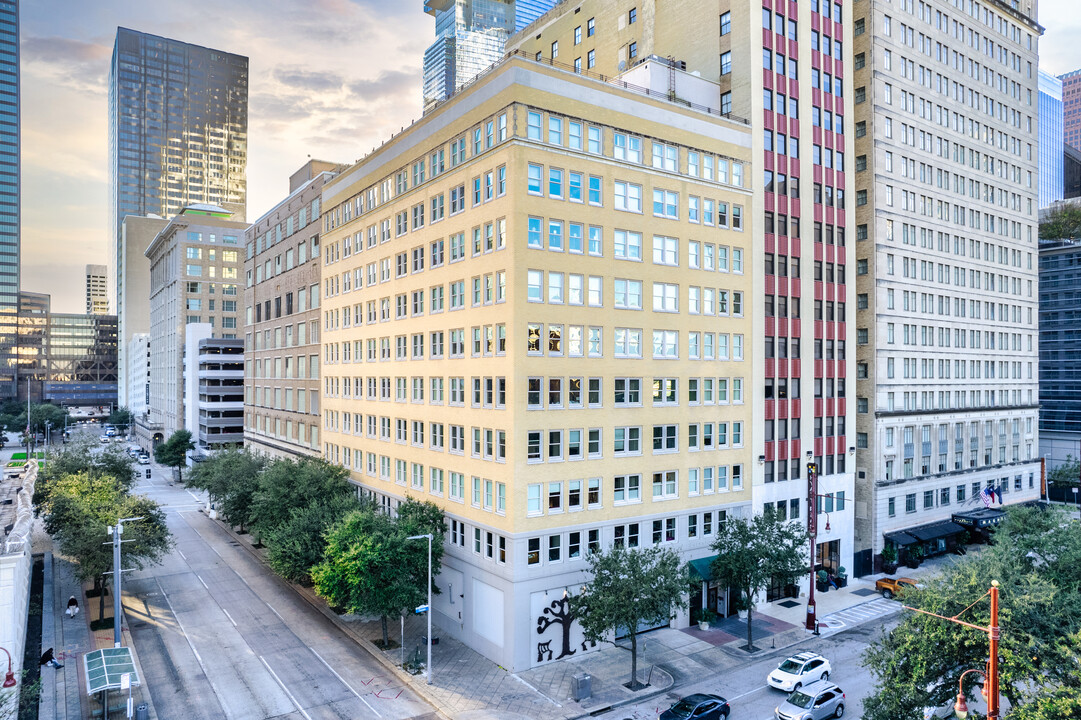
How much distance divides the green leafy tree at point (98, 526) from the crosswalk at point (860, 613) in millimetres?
45297

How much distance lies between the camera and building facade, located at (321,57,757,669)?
38875mm

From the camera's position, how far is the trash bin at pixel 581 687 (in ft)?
110

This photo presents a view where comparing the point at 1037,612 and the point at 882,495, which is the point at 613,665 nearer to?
the point at 1037,612

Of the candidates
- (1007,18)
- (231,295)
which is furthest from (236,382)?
(1007,18)

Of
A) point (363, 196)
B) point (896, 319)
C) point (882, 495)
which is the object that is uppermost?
point (363, 196)

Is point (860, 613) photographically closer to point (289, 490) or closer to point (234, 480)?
point (289, 490)

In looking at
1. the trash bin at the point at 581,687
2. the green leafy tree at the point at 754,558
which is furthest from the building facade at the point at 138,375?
the trash bin at the point at 581,687

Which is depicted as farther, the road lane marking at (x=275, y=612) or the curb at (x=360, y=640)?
the road lane marking at (x=275, y=612)

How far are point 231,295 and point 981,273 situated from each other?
12105 cm

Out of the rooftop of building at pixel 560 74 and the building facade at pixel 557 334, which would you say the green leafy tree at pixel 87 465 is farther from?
the rooftop of building at pixel 560 74

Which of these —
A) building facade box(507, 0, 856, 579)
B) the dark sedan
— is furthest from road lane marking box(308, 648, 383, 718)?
building facade box(507, 0, 856, 579)

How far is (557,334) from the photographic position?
3988 cm

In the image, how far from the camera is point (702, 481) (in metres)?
46.2

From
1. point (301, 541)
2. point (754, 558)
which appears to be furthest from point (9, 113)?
point (754, 558)
